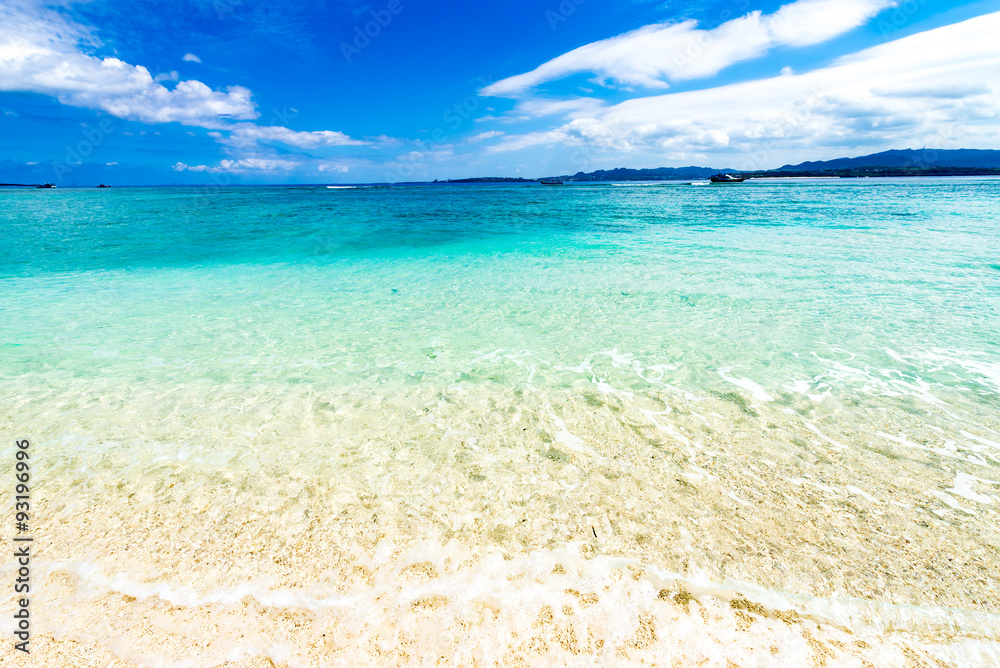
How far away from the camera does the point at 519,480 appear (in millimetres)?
4527

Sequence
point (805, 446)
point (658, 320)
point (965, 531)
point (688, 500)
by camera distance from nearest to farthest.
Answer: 1. point (965, 531)
2. point (688, 500)
3. point (805, 446)
4. point (658, 320)

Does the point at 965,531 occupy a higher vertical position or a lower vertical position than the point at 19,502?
lower

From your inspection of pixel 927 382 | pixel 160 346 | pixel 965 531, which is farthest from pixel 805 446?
pixel 160 346

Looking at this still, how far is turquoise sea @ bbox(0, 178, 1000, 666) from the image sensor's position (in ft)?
9.96

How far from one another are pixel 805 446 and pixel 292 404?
6701 mm

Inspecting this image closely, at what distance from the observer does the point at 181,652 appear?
9.40 ft

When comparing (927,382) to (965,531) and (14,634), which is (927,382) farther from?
(14,634)

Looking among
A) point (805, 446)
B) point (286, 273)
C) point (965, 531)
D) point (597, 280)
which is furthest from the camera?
point (286, 273)

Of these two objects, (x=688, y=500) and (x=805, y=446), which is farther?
(x=805, y=446)

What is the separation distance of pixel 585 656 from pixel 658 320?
25.3ft

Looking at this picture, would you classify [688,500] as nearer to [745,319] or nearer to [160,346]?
[745,319]

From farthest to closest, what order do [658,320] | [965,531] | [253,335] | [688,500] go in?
[658,320] < [253,335] < [688,500] < [965,531]

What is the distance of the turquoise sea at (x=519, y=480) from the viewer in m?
3.04

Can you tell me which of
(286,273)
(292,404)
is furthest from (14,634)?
(286,273)
